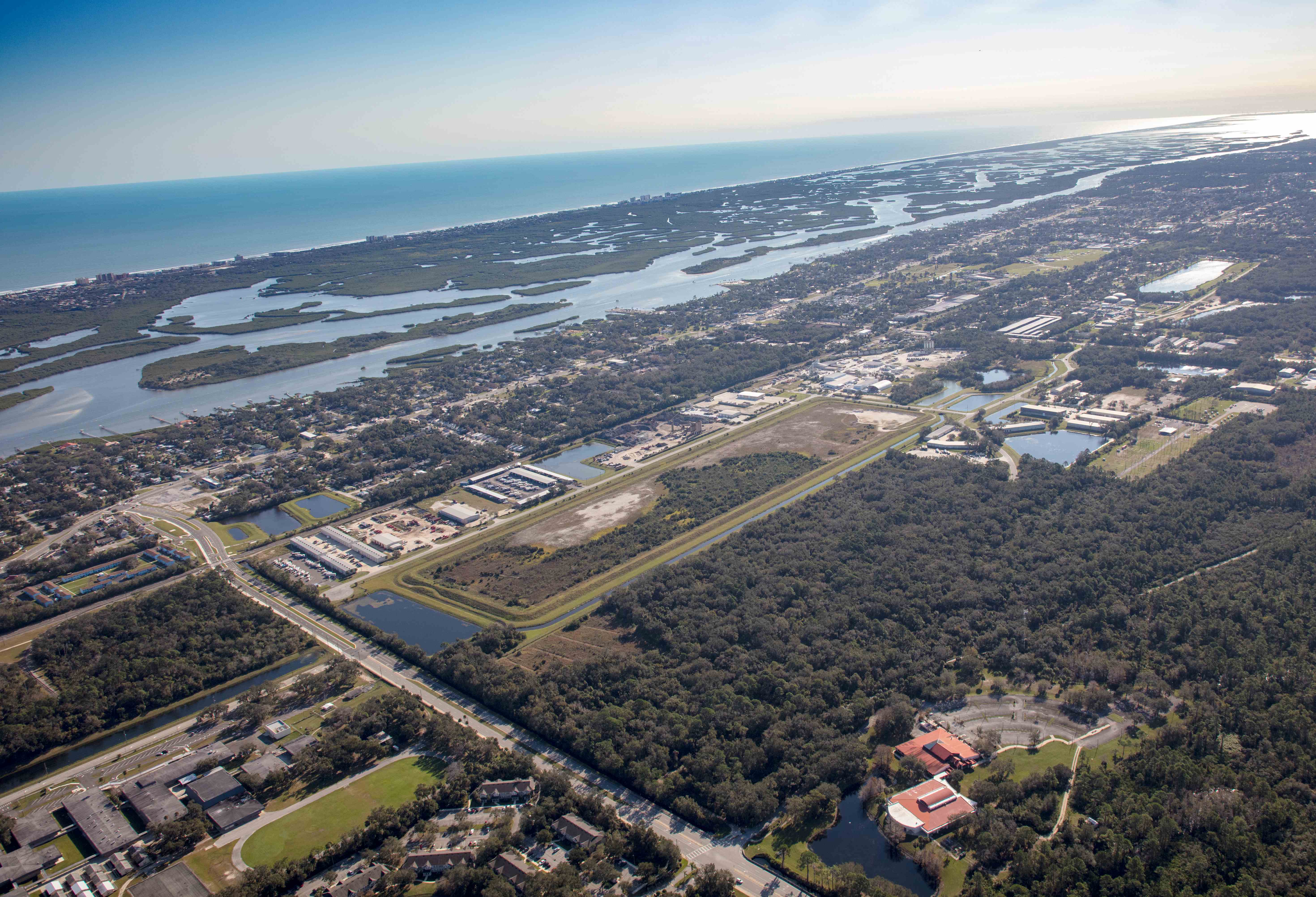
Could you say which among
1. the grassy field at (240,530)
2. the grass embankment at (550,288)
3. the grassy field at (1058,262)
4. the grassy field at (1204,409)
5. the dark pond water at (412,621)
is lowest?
the dark pond water at (412,621)

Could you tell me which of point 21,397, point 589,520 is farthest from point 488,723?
point 21,397

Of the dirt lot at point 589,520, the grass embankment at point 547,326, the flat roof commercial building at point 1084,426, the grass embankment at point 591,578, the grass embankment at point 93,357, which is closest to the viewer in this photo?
the grass embankment at point 591,578

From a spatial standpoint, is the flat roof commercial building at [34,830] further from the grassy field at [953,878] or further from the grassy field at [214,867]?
the grassy field at [953,878]

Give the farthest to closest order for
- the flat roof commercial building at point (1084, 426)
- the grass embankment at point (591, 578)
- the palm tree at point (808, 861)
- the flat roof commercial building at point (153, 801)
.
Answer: the flat roof commercial building at point (1084, 426) → the grass embankment at point (591, 578) → the flat roof commercial building at point (153, 801) → the palm tree at point (808, 861)

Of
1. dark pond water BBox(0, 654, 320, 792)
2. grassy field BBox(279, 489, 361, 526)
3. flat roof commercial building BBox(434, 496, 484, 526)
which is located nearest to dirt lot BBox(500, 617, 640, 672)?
dark pond water BBox(0, 654, 320, 792)

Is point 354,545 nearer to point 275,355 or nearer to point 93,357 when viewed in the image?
point 275,355

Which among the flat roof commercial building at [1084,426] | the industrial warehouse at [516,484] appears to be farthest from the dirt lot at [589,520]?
the flat roof commercial building at [1084,426]

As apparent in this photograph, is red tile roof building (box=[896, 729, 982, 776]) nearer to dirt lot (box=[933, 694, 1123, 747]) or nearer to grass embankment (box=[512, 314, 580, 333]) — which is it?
dirt lot (box=[933, 694, 1123, 747])
